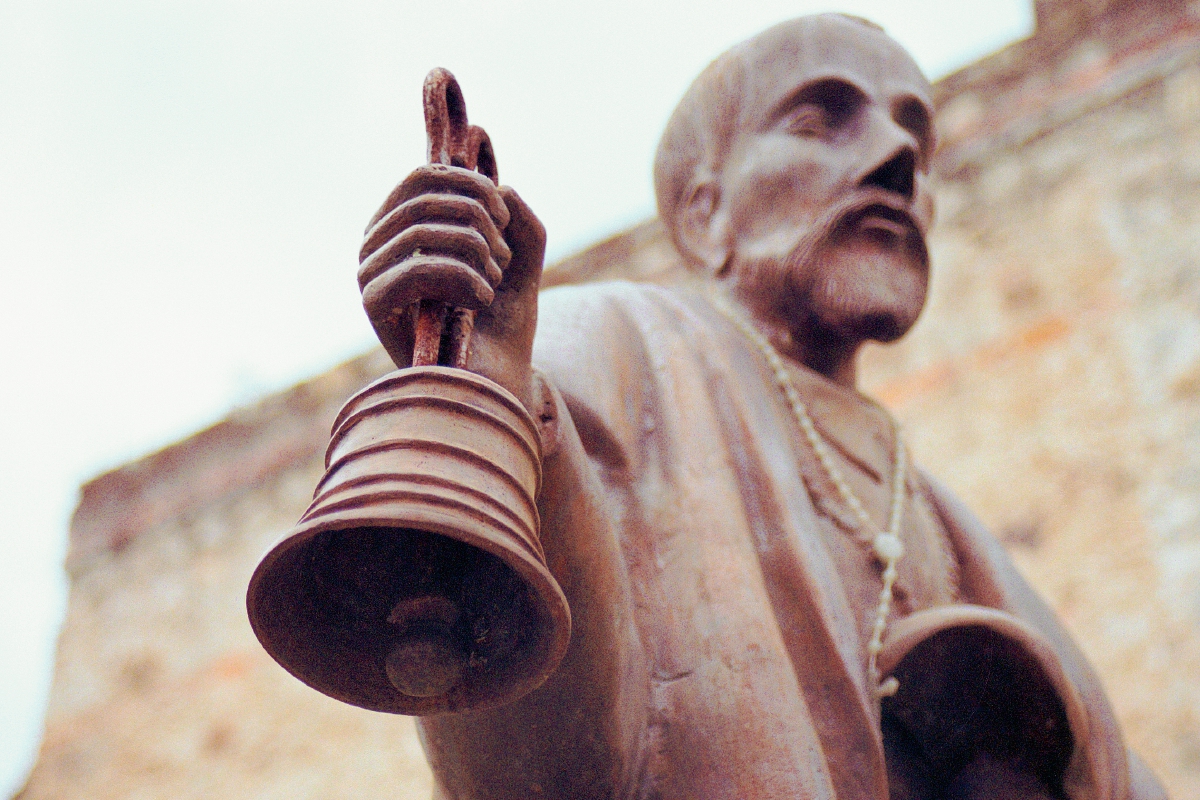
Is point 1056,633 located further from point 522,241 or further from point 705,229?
point 522,241

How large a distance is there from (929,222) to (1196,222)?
337 cm

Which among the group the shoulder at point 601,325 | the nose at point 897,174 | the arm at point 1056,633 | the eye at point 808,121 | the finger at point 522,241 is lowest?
the arm at point 1056,633

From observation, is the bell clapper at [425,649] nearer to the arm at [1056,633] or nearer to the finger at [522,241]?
the finger at [522,241]

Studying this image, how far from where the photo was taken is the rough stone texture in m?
Answer: 4.32

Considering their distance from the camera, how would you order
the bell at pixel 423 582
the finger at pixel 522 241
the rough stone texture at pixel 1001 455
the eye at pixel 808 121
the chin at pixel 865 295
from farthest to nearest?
the rough stone texture at pixel 1001 455 < the eye at pixel 808 121 < the chin at pixel 865 295 < the finger at pixel 522 241 < the bell at pixel 423 582

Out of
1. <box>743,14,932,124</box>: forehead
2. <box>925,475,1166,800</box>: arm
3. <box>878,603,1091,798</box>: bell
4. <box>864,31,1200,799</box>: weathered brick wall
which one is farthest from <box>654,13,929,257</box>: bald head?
<box>864,31,1200,799</box>: weathered brick wall

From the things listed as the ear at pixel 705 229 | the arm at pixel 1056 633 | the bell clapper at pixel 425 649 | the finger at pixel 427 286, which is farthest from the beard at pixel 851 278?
the bell clapper at pixel 425 649

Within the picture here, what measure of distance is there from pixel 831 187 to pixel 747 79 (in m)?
0.25

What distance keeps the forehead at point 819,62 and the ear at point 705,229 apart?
135mm

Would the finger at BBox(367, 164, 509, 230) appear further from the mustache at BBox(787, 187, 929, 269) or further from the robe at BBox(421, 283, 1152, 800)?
the mustache at BBox(787, 187, 929, 269)

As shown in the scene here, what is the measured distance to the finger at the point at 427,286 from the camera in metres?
1.04

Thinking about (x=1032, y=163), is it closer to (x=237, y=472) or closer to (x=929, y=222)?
(x=929, y=222)

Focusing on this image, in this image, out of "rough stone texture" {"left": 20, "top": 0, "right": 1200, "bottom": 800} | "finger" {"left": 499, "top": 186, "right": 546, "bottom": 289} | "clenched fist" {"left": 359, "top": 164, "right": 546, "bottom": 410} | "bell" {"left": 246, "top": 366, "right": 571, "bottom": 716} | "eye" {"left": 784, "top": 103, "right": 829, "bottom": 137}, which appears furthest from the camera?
"rough stone texture" {"left": 20, "top": 0, "right": 1200, "bottom": 800}

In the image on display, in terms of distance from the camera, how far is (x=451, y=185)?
1092 mm
